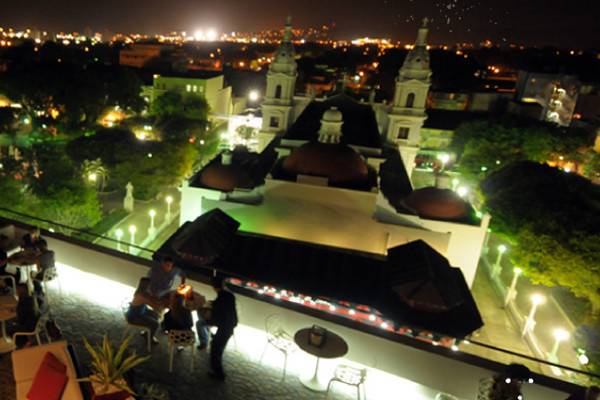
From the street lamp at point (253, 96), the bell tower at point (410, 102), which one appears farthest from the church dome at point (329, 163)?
the street lamp at point (253, 96)

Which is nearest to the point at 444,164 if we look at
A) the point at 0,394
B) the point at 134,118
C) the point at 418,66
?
the point at 418,66

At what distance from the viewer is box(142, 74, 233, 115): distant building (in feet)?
162

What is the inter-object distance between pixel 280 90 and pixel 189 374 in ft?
94.9

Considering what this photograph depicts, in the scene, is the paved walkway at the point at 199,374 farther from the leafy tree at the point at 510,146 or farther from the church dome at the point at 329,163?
the leafy tree at the point at 510,146

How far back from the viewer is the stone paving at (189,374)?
6.69 metres

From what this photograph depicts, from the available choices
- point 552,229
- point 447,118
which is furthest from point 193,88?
point 552,229

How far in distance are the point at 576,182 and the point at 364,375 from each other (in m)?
25.8

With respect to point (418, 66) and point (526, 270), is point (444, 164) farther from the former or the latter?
point (526, 270)

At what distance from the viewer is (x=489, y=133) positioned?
3744 cm

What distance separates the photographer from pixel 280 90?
3378 centimetres

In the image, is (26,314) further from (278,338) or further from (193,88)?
(193,88)

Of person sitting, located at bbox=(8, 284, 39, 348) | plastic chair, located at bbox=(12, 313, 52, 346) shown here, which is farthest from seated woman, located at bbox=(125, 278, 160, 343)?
person sitting, located at bbox=(8, 284, 39, 348)

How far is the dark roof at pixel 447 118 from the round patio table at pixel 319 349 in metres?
41.5

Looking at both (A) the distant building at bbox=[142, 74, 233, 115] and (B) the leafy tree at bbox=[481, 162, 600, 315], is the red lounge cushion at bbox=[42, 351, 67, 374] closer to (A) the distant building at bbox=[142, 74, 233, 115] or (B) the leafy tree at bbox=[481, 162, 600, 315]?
(B) the leafy tree at bbox=[481, 162, 600, 315]
